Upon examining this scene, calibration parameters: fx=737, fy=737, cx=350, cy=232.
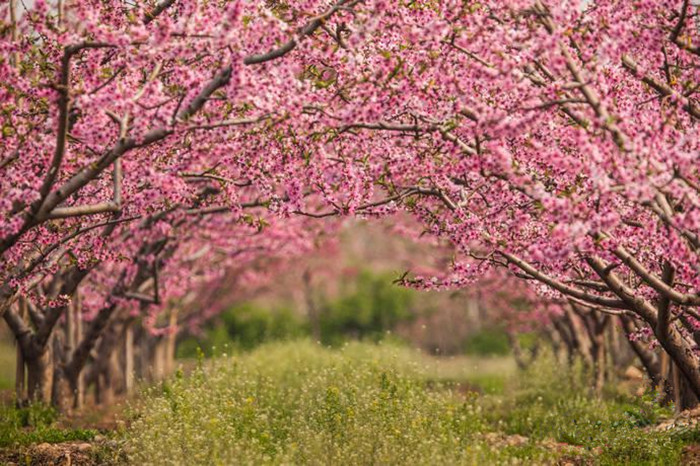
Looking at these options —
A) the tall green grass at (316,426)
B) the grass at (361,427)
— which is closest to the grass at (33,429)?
the grass at (361,427)

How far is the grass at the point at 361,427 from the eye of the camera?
805cm

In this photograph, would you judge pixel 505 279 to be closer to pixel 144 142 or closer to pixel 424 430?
pixel 424 430

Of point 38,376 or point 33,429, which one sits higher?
point 38,376

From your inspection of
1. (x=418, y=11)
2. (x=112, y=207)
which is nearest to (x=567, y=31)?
(x=418, y=11)

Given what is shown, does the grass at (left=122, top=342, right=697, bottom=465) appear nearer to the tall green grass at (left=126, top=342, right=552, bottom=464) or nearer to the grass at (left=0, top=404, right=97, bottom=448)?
the tall green grass at (left=126, top=342, right=552, bottom=464)

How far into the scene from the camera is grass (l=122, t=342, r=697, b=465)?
26.4 feet

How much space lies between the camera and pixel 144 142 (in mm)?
7148

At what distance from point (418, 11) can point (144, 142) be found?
10.4 ft

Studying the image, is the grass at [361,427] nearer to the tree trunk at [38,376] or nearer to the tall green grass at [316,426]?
the tall green grass at [316,426]

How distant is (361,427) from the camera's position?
8633 mm

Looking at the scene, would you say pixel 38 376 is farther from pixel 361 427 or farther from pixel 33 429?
pixel 361 427

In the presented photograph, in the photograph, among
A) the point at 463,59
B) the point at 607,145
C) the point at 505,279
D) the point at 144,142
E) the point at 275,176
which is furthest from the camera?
the point at 505,279

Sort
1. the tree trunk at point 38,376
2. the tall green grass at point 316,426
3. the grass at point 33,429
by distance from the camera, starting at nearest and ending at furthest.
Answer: the tall green grass at point 316,426, the grass at point 33,429, the tree trunk at point 38,376

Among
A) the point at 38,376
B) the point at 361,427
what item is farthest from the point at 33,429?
the point at 361,427
